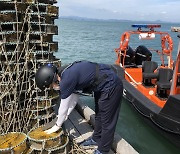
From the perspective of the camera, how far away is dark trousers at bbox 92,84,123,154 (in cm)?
347

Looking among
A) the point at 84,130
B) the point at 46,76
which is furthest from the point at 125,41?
the point at 46,76

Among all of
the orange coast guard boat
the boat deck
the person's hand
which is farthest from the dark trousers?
the orange coast guard boat

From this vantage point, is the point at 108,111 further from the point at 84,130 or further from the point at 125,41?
the point at 125,41

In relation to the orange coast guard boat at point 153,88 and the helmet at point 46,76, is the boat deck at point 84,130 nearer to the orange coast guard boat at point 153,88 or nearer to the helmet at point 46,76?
the helmet at point 46,76

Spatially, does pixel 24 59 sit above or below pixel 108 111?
above

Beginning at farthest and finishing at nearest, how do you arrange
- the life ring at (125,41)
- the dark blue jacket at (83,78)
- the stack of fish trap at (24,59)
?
the life ring at (125,41)
the stack of fish trap at (24,59)
the dark blue jacket at (83,78)

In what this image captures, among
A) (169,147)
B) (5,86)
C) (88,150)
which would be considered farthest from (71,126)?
(169,147)

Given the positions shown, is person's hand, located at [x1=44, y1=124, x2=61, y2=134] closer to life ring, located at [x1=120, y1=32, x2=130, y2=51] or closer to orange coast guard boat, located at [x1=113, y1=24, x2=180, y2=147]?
orange coast guard boat, located at [x1=113, y1=24, x2=180, y2=147]

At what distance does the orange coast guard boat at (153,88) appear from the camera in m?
5.29

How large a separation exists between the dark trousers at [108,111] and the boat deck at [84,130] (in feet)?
1.11

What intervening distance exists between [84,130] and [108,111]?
1.22 meters

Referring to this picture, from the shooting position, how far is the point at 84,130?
4.57m

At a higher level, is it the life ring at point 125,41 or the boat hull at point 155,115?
the life ring at point 125,41

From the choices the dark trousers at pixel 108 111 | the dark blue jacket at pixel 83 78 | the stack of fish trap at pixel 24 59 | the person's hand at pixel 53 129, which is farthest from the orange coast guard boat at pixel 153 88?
the person's hand at pixel 53 129
